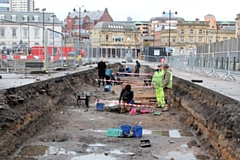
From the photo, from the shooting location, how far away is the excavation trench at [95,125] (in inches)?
317

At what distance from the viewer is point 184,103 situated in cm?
1446

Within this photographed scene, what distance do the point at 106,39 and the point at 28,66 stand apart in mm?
73810

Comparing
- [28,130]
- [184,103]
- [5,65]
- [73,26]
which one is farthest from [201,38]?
[28,130]

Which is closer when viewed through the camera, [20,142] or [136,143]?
[20,142]

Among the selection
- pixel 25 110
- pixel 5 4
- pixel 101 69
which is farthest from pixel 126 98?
pixel 5 4

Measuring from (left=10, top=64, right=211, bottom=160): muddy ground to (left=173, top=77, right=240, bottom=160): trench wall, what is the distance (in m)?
0.31

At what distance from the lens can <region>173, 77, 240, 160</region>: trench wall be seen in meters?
7.27

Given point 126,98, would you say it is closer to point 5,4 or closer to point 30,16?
point 30,16

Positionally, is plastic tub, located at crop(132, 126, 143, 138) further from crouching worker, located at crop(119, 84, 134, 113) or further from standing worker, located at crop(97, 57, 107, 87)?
standing worker, located at crop(97, 57, 107, 87)

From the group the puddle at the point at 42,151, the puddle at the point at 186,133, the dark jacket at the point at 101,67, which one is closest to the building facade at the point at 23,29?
the dark jacket at the point at 101,67

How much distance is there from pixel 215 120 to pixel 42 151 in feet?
14.4

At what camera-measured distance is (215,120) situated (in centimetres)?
897

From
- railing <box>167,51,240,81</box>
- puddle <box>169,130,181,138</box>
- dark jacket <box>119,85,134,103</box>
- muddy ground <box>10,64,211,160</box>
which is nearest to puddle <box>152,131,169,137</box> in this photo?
muddy ground <box>10,64,211,160</box>

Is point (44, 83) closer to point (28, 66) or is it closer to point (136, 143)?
point (136, 143)
